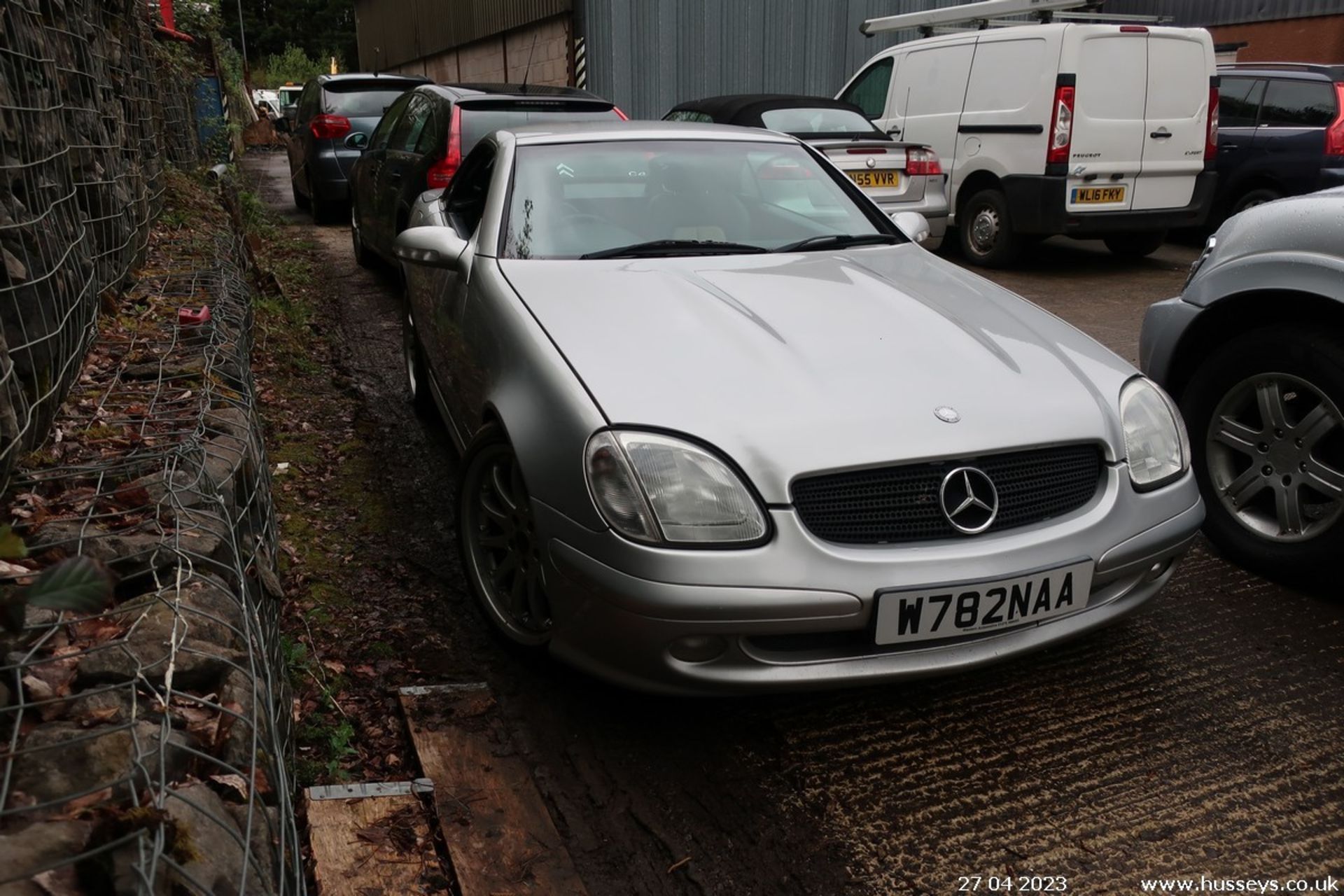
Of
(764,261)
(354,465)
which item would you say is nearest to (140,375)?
(354,465)

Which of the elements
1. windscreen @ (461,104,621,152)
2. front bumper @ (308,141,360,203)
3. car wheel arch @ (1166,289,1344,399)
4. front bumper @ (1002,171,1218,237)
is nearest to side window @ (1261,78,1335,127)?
front bumper @ (1002,171,1218,237)

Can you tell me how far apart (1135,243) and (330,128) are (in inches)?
314

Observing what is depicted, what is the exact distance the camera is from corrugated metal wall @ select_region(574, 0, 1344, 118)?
15.0 m

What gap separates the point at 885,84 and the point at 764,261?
795 centimetres

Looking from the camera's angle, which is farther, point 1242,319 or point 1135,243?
point 1135,243

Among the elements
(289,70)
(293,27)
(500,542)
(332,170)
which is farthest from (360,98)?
(293,27)

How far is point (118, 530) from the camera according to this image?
2.41 metres

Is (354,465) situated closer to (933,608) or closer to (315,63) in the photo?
(933,608)

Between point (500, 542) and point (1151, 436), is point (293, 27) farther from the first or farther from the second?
point (1151, 436)

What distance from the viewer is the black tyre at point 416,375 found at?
510cm

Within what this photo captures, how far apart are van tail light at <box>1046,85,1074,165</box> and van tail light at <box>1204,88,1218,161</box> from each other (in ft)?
4.36

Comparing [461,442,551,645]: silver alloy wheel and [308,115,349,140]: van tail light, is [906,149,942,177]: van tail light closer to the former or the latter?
[308,115,349,140]: van tail light

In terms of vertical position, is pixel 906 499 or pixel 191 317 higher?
pixel 191 317

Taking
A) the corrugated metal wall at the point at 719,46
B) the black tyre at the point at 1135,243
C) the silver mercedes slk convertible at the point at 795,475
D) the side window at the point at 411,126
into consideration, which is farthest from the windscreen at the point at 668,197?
the corrugated metal wall at the point at 719,46
